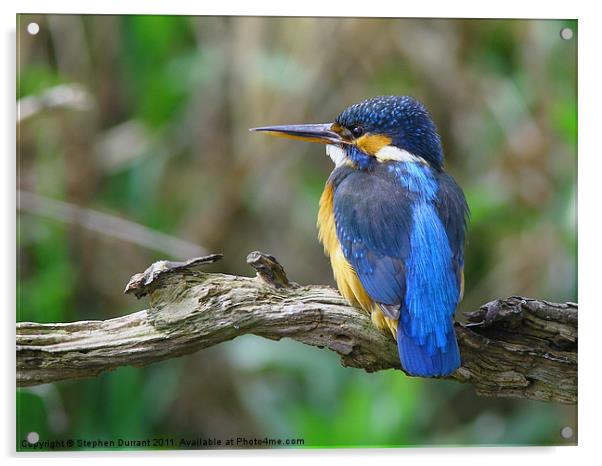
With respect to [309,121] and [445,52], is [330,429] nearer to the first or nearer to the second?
[309,121]

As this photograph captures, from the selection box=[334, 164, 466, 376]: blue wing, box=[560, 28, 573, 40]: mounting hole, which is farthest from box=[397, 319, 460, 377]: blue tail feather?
box=[560, 28, 573, 40]: mounting hole

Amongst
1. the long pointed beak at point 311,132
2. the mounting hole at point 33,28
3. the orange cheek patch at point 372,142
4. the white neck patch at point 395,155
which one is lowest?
the white neck patch at point 395,155

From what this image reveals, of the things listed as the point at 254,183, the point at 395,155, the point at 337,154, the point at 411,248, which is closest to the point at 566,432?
Answer: the point at 411,248

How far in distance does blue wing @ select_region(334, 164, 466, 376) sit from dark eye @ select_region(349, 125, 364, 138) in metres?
0.15

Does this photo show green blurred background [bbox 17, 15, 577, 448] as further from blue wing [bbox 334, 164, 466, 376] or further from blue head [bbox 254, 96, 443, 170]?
blue wing [bbox 334, 164, 466, 376]

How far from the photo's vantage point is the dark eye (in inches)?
116

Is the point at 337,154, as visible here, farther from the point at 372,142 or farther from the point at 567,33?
the point at 567,33

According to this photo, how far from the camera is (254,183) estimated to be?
3533 mm

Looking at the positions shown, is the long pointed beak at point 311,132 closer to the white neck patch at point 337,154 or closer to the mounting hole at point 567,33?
the white neck patch at point 337,154

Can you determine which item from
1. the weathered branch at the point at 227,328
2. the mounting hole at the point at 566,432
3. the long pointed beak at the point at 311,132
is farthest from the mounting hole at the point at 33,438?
the mounting hole at the point at 566,432

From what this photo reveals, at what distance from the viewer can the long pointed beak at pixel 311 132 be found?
118 inches

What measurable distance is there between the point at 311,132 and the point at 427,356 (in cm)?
90

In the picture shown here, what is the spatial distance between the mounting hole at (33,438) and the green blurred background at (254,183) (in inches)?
1.0
